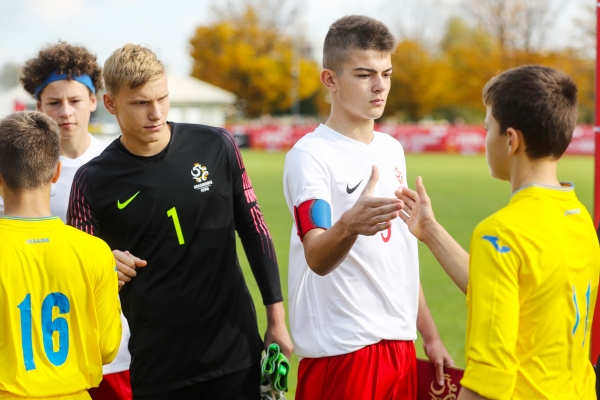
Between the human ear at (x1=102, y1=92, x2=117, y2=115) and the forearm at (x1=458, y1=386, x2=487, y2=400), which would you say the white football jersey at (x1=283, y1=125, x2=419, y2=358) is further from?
the human ear at (x1=102, y1=92, x2=117, y2=115)

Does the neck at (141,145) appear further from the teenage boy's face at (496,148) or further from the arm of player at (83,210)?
the teenage boy's face at (496,148)

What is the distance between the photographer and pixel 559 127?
2.29 m

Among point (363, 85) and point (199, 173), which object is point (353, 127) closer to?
point (363, 85)

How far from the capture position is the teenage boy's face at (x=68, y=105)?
4004mm

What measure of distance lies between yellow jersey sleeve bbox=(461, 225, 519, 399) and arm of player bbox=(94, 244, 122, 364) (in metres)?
1.35

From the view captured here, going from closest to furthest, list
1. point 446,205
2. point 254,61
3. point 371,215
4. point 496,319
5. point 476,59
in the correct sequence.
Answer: point 496,319, point 371,215, point 446,205, point 476,59, point 254,61

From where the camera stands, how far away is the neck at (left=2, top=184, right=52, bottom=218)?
266cm

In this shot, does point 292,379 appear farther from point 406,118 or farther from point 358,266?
point 406,118

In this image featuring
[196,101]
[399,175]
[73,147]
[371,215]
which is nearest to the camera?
[371,215]

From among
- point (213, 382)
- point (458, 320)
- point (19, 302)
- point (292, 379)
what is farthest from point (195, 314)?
point (458, 320)

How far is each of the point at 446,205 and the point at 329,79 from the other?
13.1m

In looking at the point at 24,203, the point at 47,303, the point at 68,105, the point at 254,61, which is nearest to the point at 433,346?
the point at 47,303

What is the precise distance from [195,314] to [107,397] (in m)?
0.81

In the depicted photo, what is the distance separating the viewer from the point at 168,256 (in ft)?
10.5
